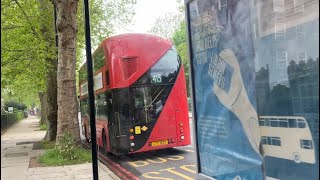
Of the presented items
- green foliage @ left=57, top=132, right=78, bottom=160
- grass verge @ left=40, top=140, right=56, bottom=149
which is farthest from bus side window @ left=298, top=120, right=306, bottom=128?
grass verge @ left=40, top=140, right=56, bottom=149

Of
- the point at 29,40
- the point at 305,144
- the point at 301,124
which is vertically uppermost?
the point at 29,40

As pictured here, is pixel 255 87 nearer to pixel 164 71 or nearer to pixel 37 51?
pixel 164 71

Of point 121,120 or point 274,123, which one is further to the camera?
point 121,120

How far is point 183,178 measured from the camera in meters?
8.69

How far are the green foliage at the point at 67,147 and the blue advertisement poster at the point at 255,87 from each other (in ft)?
26.1

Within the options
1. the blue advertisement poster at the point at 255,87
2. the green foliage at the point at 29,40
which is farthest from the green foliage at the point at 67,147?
the blue advertisement poster at the point at 255,87

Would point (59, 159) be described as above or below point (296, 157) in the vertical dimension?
below

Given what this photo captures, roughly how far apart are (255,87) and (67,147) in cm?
921

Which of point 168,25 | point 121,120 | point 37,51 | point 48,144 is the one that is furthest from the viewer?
point 168,25

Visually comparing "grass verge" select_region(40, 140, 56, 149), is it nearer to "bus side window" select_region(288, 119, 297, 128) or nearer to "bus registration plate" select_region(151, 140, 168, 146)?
"bus registration plate" select_region(151, 140, 168, 146)

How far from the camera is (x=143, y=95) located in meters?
11.6

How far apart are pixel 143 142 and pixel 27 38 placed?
6.83m

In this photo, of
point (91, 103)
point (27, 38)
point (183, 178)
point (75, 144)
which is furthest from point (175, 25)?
point (91, 103)

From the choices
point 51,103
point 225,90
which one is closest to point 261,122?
point 225,90
